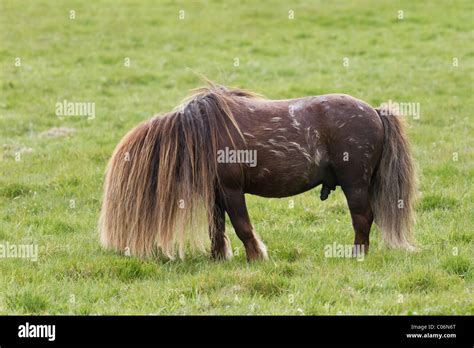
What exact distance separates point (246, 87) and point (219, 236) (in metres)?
9.35

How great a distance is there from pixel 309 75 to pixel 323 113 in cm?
1022

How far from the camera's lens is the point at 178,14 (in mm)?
24562

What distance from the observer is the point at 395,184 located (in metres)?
8.13

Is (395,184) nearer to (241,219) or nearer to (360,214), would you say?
(360,214)

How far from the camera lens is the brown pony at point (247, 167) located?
7.92 m

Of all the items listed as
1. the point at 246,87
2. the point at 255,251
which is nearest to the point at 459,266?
the point at 255,251

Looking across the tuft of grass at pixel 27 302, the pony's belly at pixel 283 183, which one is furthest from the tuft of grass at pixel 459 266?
the tuft of grass at pixel 27 302

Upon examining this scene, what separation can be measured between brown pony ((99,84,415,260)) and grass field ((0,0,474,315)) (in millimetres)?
379

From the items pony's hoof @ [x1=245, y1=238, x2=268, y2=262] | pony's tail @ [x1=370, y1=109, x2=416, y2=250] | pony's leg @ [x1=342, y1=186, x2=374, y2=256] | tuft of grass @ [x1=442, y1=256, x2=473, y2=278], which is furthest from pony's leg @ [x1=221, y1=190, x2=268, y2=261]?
tuft of grass @ [x1=442, y1=256, x2=473, y2=278]

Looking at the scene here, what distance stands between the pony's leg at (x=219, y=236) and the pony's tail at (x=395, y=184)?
165 centimetres

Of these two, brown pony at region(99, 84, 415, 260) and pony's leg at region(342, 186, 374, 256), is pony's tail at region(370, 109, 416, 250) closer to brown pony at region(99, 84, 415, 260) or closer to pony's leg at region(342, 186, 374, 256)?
brown pony at region(99, 84, 415, 260)

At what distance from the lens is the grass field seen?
723cm
